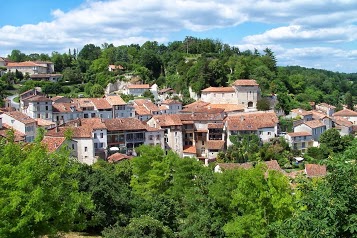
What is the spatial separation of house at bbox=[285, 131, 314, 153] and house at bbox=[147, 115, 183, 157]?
647 inches

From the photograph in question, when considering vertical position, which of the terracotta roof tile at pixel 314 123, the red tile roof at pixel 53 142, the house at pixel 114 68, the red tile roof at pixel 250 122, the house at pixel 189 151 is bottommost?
the house at pixel 189 151

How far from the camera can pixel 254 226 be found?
19.4 m

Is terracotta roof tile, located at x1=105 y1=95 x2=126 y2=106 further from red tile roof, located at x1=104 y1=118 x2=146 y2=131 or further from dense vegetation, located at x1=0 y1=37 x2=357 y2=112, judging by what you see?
dense vegetation, located at x1=0 y1=37 x2=357 y2=112

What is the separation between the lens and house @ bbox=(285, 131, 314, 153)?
65000 millimetres

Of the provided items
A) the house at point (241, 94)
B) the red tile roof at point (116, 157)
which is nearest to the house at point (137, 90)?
the house at point (241, 94)

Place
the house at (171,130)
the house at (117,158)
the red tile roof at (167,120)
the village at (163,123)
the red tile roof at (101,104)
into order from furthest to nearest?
the red tile roof at (101,104) → the house at (171,130) → the red tile roof at (167,120) → the village at (163,123) → the house at (117,158)

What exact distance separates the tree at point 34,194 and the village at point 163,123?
28680 millimetres

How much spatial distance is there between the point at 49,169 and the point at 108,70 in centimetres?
9247

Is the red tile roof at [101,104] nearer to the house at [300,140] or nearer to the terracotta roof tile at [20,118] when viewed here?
the terracotta roof tile at [20,118]

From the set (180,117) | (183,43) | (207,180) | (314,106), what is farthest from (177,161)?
(183,43)

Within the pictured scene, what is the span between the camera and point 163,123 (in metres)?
63.1

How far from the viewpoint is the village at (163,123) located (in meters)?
54.3

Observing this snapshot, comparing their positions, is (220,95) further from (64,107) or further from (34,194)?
(34,194)

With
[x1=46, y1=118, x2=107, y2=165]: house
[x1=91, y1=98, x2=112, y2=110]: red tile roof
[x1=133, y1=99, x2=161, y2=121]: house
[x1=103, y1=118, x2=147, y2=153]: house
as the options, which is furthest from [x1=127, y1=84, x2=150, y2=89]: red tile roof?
[x1=46, y1=118, x2=107, y2=165]: house
